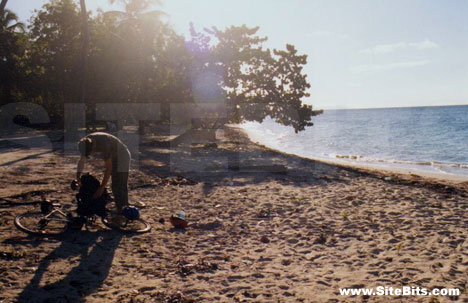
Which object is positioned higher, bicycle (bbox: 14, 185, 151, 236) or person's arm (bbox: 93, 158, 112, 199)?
person's arm (bbox: 93, 158, 112, 199)

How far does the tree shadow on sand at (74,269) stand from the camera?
4.76m

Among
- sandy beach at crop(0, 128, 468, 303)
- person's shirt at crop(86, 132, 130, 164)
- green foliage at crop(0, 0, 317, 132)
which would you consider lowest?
sandy beach at crop(0, 128, 468, 303)

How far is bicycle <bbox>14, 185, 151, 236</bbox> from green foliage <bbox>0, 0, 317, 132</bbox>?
1987 centimetres

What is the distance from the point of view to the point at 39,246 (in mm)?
6238

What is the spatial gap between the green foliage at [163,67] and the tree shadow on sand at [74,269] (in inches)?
805

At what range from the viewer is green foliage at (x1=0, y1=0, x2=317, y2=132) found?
26.0m

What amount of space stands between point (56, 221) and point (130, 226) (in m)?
1.37

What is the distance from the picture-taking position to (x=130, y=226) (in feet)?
24.6

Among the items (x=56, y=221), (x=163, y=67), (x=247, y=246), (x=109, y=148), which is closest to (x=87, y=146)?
(x=109, y=148)

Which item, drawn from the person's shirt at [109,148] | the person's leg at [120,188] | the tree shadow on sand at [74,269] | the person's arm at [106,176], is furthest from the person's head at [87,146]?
the tree shadow on sand at [74,269]

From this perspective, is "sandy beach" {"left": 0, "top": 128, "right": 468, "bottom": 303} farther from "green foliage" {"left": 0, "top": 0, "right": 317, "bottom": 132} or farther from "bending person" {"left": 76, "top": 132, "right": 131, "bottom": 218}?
"green foliage" {"left": 0, "top": 0, "right": 317, "bottom": 132}

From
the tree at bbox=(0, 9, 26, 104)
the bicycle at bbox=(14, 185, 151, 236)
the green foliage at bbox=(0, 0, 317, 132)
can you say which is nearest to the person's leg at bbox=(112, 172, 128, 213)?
the bicycle at bbox=(14, 185, 151, 236)

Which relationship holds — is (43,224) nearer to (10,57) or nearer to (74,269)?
(74,269)

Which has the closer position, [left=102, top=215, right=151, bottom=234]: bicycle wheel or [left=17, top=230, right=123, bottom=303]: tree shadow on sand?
[left=17, top=230, right=123, bottom=303]: tree shadow on sand
